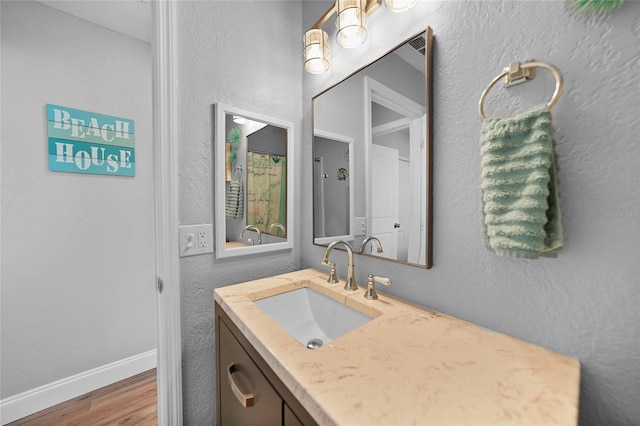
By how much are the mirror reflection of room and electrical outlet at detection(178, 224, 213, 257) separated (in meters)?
0.09

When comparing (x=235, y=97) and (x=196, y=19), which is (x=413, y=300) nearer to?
(x=235, y=97)

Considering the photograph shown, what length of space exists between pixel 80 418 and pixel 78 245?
3.25ft

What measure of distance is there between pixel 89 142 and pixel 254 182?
4.11ft

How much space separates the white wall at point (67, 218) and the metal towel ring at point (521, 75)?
2.08 m

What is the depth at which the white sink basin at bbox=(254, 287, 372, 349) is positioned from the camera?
37.4 inches

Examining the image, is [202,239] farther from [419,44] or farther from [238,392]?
[419,44]

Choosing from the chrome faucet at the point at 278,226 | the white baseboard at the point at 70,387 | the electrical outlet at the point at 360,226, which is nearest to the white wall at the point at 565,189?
the electrical outlet at the point at 360,226

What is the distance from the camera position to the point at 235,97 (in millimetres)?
1183

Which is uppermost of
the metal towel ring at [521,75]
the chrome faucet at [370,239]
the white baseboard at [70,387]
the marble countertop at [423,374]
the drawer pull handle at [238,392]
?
the metal towel ring at [521,75]

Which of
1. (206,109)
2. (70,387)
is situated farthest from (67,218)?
(206,109)

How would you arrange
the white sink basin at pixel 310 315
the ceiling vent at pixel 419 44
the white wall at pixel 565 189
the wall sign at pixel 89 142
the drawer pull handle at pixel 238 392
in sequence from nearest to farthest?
the white wall at pixel 565 189 < the drawer pull handle at pixel 238 392 < the ceiling vent at pixel 419 44 < the white sink basin at pixel 310 315 < the wall sign at pixel 89 142

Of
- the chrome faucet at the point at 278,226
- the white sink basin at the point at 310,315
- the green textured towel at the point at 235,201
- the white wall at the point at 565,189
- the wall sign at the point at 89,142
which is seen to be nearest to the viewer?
the white wall at the point at 565,189

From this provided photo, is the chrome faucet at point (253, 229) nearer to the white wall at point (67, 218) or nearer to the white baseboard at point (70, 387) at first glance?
A: the white wall at point (67, 218)

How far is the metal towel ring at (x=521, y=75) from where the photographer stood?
55 centimetres
